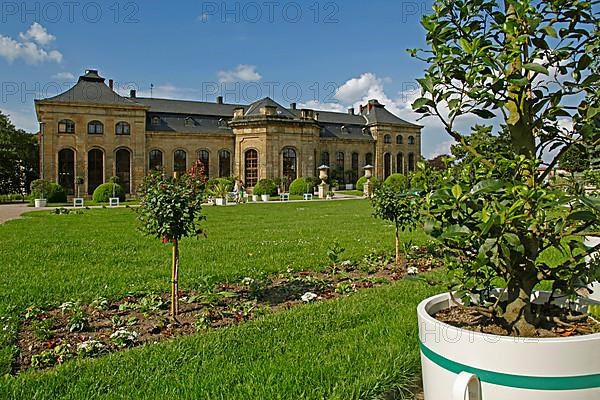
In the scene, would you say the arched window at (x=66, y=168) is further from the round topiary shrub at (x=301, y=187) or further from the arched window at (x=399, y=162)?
the arched window at (x=399, y=162)

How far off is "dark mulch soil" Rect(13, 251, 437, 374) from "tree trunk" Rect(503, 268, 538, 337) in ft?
8.19

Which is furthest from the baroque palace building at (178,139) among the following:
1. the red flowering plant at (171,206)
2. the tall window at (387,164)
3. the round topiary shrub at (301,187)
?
the red flowering plant at (171,206)

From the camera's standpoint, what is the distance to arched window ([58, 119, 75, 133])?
33862 mm

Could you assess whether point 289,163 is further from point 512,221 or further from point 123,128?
point 512,221

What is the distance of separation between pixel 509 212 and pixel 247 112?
132ft

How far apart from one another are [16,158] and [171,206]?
143 ft

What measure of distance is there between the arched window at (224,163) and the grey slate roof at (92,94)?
8.10m

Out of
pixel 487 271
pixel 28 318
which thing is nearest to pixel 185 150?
pixel 28 318

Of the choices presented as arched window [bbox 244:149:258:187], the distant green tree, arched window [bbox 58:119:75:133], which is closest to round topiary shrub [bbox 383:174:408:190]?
arched window [bbox 244:149:258:187]

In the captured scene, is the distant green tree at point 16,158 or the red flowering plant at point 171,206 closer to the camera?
the red flowering plant at point 171,206

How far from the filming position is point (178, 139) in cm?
3831

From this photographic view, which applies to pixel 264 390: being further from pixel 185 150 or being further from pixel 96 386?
pixel 185 150

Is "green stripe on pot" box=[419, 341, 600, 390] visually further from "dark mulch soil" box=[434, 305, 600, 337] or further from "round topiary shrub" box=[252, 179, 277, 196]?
"round topiary shrub" box=[252, 179, 277, 196]

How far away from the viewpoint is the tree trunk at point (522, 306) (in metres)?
2.02
